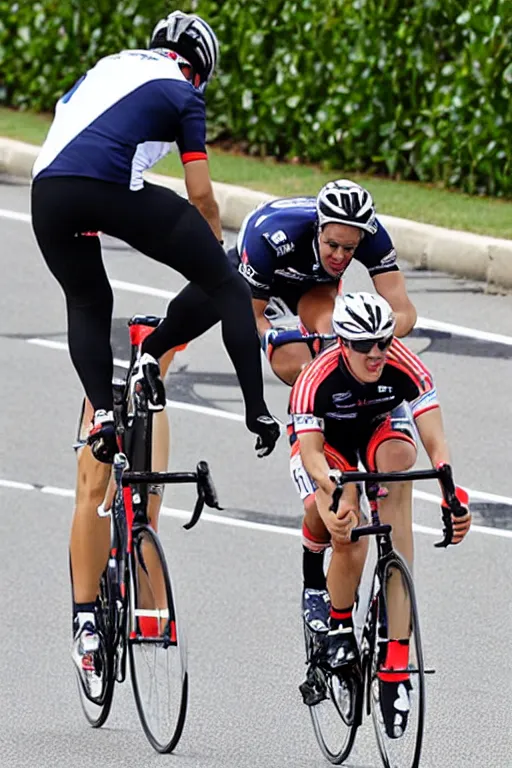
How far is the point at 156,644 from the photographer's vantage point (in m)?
7.08

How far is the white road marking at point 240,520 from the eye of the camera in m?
9.91

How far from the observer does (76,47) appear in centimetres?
1892

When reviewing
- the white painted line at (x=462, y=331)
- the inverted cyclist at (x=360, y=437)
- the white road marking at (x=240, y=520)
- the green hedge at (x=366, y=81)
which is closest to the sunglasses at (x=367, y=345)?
the inverted cyclist at (x=360, y=437)

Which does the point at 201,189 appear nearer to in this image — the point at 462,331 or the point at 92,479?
the point at 92,479

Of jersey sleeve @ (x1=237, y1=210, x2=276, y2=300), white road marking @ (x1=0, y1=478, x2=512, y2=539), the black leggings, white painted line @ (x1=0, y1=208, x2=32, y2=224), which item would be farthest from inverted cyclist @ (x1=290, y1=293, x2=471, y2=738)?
white painted line @ (x1=0, y1=208, x2=32, y2=224)

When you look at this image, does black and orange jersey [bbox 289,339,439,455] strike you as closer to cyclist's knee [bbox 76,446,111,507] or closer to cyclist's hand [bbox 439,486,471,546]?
cyclist's hand [bbox 439,486,471,546]

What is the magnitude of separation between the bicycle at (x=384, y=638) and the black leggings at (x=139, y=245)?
0.61 meters

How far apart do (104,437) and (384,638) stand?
1.23 metres

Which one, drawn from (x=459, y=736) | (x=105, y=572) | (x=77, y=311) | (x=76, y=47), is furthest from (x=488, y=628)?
(x=76, y=47)

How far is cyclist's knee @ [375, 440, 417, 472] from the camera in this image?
6.94 meters

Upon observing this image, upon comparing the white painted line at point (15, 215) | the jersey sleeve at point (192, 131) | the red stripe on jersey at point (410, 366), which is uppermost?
the white painted line at point (15, 215)

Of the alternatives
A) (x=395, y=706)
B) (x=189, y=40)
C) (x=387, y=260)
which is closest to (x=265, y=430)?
(x=395, y=706)

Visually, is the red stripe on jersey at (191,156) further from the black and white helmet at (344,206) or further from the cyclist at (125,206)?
the black and white helmet at (344,206)

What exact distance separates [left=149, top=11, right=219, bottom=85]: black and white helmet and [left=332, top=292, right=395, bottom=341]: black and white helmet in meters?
1.13
